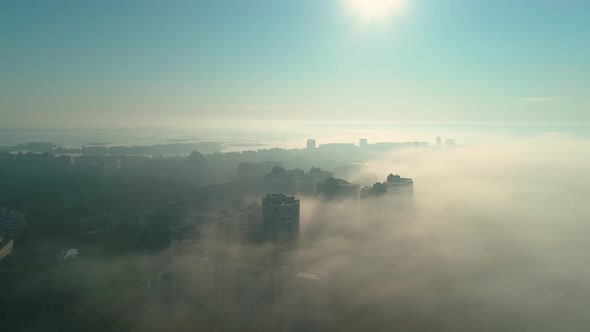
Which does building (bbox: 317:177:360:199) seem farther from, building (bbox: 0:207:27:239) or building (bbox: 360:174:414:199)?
building (bbox: 0:207:27:239)

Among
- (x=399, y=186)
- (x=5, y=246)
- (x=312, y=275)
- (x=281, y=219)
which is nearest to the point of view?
(x=312, y=275)

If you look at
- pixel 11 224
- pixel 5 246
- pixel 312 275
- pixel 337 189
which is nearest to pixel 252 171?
pixel 337 189

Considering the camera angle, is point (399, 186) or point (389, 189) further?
point (399, 186)

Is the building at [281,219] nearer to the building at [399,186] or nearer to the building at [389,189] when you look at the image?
the building at [389,189]

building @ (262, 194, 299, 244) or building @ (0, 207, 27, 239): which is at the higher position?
building @ (262, 194, 299, 244)

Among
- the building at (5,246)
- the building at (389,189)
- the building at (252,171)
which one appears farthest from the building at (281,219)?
the building at (252,171)

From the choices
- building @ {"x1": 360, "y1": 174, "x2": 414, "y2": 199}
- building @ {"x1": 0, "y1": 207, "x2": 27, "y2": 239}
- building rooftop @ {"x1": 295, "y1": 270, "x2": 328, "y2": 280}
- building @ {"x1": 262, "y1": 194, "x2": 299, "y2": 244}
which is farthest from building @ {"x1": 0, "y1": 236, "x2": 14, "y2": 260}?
building @ {"x1": 360, "y1": 174, "x2": 414, "y2": 199}

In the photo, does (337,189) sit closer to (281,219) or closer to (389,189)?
(389,189)
